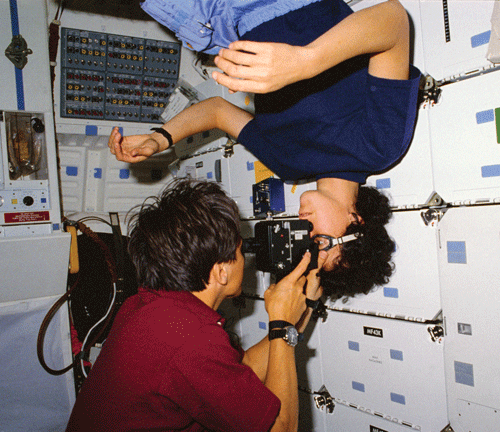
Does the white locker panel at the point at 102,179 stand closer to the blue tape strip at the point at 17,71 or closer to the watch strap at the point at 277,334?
the blue tape strip at the point at 17,71

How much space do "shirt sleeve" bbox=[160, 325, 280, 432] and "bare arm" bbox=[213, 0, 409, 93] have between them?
0.86 m

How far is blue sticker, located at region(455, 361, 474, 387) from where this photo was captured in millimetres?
1708

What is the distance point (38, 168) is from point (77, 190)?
3.07 ft

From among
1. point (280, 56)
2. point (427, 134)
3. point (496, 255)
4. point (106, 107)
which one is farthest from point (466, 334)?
point (106, 107)

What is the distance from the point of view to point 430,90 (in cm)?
176

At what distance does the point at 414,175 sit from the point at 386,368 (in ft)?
3.78

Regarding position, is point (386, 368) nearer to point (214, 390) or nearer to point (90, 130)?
point (214, 390)

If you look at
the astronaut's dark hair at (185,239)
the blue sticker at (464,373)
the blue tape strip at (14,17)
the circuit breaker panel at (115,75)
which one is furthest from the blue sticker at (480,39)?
the blue tape strip at (14,17)

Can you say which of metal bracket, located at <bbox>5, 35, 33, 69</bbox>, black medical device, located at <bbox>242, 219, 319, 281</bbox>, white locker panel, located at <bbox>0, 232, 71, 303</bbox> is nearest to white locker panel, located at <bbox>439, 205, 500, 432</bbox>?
black medical device, located at <bbox>242, 219, 319, 281</bbox>

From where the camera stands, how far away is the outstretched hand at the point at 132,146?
2244 mm

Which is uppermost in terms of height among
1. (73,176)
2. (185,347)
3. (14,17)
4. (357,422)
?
(14,17)

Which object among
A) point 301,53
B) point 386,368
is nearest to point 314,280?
point 386,368

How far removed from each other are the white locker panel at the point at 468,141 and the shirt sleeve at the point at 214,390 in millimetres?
1345

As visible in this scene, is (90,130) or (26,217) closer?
(26,217)
